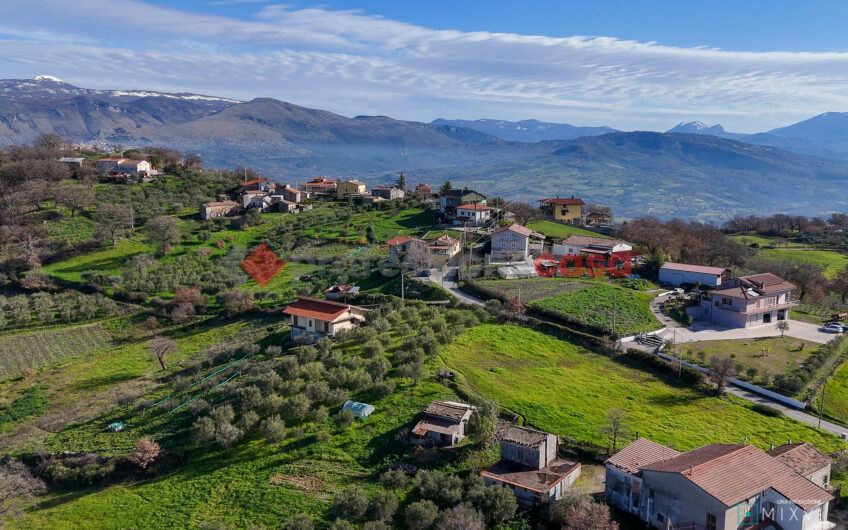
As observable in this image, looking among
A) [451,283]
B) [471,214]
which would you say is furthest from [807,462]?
[471,214]

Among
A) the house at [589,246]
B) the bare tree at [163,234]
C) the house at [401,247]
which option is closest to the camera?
the house at [401,247]

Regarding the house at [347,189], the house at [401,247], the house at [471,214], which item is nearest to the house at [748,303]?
the house at [401,247]

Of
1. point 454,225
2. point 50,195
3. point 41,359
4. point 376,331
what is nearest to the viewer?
point 376,331

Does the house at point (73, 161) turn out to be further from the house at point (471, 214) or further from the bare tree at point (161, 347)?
the house at point (471, 214)

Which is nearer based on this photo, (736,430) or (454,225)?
(736,430)

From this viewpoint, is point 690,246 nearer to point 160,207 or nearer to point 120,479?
point 120,479

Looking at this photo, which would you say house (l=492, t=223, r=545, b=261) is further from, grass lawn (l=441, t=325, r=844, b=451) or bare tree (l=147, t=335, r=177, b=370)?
bare tree (l=147, t=335, r=177, b=370)

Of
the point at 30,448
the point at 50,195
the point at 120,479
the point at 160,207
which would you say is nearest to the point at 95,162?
the point at 50,195
